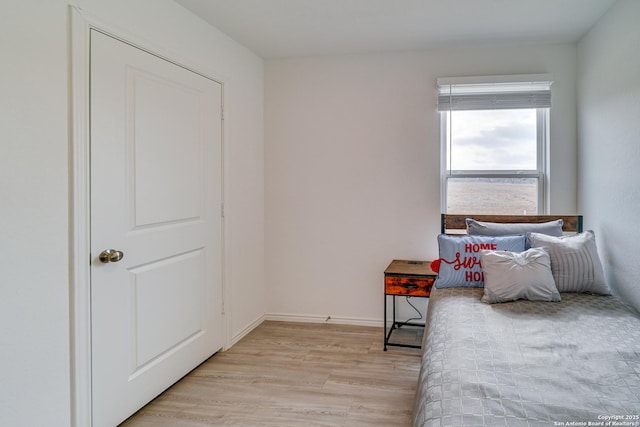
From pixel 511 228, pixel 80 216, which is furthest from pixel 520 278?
pixel 80 216

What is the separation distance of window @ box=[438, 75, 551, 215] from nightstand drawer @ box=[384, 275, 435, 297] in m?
0.82

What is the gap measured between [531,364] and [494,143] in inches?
93.1

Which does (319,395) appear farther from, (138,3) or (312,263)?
(138,3)

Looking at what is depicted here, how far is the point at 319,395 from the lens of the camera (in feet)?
8.15

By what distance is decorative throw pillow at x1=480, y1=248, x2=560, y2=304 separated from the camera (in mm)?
2395

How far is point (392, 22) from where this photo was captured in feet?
9.75

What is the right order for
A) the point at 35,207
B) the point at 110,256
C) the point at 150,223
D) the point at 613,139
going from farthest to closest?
the point at 613,139 → the point at 150,223 → the point at 110,256 → the point at 35,207

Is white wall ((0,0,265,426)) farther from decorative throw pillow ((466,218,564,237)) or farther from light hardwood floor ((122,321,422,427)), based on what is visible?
decorative throw pillow ((466,218,564,237))

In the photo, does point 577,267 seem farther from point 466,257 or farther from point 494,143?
point 494,143

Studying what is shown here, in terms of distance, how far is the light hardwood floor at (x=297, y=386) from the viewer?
2240 millimetres

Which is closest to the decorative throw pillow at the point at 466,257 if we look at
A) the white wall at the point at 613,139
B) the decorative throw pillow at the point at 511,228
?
the decorative throw pillow at the point at 511,228

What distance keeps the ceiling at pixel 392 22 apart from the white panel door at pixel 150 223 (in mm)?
520

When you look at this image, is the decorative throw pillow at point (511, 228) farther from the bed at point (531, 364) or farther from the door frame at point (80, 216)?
the door frame at point (80, 216)

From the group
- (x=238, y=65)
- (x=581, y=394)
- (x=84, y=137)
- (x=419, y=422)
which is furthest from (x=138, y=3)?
(x=581, y=394)
